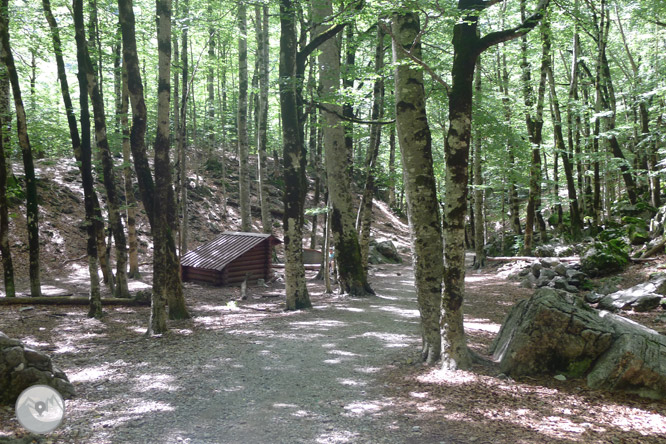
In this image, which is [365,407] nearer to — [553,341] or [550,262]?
[553,341]

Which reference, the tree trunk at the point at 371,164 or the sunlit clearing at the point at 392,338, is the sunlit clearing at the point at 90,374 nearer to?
the sunlit clearing at the point at 392,338

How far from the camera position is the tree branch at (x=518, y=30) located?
5.20 m

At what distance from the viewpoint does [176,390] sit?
5410 mm

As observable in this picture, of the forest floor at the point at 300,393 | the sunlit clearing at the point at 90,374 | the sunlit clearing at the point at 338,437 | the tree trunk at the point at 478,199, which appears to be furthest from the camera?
the tree trunk at the point at 478,199

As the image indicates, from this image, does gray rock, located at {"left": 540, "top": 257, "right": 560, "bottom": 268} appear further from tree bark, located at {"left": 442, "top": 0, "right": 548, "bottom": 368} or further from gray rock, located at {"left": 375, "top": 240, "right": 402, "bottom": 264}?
tree bark, located at {"left": 442, "top": 0, "right": 548, "bottom": 368}

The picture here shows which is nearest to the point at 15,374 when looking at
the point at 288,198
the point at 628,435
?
the point at 628,435

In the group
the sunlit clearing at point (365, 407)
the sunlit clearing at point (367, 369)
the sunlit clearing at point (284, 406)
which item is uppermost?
the sunlit clearing at point (284, 406)

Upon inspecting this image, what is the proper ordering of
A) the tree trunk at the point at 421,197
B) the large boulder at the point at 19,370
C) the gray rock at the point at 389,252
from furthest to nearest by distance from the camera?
1. the gray rock at the point at 389,252
2. the tree trunk at the point at 421,197
3. the large boulder at the point at 19,370

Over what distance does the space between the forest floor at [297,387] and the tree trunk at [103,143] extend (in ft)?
3.52

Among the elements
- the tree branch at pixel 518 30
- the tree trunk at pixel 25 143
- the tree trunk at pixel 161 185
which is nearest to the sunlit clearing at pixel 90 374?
the tree trunk at pixel 161 185

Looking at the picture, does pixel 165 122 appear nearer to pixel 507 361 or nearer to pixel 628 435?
pixel 507 361

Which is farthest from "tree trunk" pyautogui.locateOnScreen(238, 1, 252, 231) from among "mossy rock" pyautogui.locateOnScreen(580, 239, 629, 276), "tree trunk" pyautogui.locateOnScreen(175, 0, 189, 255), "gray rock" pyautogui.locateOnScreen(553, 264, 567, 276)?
"mossy rock" pyautogui.locateOnScreen(580, 239, 629, 276)

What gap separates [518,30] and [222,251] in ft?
39.1

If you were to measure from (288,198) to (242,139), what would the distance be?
26.9 ft
